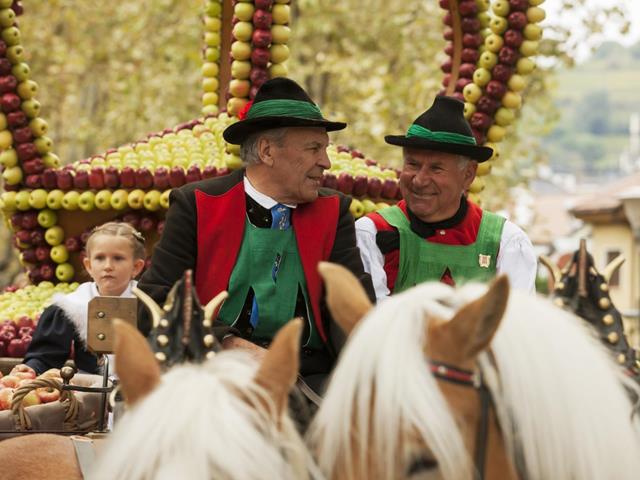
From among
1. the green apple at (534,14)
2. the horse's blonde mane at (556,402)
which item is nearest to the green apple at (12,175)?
the green apple at (534,14)

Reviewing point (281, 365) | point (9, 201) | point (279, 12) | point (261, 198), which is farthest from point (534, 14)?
point (281, 365)

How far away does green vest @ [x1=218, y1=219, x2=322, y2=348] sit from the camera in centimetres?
388

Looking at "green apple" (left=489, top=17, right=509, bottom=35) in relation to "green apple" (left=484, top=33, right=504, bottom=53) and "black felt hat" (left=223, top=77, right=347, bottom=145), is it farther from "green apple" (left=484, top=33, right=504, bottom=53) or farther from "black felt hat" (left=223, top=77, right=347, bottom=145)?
"black felt hat" (left=223, top=77, right=347, bottom=145)

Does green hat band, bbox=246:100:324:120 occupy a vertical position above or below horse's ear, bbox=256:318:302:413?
above

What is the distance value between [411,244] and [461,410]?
6.20ft

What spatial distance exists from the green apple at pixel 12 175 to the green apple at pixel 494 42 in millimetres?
2586

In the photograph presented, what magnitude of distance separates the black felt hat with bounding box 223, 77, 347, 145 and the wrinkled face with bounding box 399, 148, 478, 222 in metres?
0.42

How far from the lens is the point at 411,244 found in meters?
4.34

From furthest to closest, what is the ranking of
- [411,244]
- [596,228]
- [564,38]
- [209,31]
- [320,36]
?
[596,228] < [320,36] < [564,38] < [209,31] < [411,244]

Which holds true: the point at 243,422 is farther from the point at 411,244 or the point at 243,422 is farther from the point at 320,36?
the point at 320,36

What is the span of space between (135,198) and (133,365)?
3.54 metres

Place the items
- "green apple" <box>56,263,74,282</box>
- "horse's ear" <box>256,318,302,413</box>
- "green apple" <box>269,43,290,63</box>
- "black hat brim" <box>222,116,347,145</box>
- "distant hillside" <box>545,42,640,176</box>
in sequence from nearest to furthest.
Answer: "horse's ear" <box>256,318,302,413</box>
"black hat brim" <box>222,116,347,145</box>
"green apple" <box>269,43,290,63</box>
"green apple" <box>56,263,74,282</box>
"distant hillside" <box>545,42,640,176</box>

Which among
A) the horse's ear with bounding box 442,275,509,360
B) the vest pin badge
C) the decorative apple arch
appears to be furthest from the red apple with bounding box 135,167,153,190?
the horse's ear with bounding box 442,275,509,360

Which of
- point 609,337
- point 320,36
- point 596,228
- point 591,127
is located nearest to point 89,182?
point 609,337
